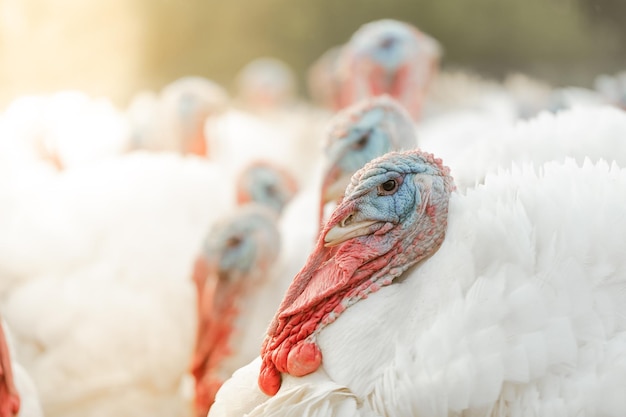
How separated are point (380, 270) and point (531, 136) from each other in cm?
70

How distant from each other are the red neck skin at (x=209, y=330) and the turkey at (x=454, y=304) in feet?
2.83

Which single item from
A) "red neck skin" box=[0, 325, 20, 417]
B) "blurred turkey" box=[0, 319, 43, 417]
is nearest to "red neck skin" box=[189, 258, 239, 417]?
"blurred turkey" box=[0, 319, 43, 417]

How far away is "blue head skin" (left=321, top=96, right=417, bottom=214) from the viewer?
104 inches

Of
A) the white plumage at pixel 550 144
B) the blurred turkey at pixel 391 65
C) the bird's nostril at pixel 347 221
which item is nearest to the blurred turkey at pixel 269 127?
the blurred turkey at pixel 391 65

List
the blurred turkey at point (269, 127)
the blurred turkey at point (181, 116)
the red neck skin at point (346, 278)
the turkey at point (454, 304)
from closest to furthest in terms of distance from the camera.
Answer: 1. the turkey at point (454, 304)
2. the red neck skin at point (346, 278)
3. the blurred turkey at point (181, 116)
4. the blurred turkey at point (269, 127)

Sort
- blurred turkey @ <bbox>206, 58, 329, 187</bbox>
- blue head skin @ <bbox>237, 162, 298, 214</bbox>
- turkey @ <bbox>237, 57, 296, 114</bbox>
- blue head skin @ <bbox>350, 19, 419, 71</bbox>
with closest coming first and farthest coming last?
blue head skin @ <bbox>237, 162, 298, 214</bbox> < blue head skin @ <bbox>350, 19, 419, 71</bbox> < blurred turkey @ <bbox>206, 58, 329, 187</bbox> < turkey @ <bbox>237, 57, 296, 114</bbox>

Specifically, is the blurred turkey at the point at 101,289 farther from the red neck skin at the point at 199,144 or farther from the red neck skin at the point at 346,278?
the red neck skin at the point at 199,144

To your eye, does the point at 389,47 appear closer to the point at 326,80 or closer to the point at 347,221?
the point at 326,80

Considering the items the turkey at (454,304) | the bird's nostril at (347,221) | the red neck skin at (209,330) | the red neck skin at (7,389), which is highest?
the red neck skin at (209,330)

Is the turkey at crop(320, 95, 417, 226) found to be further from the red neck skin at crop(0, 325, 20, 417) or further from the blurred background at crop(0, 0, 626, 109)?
the blurred background at crop(0, 0, 626, 109)

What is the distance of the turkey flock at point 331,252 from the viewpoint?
154cm

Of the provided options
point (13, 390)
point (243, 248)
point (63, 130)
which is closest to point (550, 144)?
point (243, 248)

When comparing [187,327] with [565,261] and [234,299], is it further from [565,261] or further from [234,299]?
[565,261]

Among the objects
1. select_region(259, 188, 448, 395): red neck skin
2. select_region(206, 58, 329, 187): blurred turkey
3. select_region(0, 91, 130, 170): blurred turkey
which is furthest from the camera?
select_region(206, 58, 329, 187): blurred turkey
